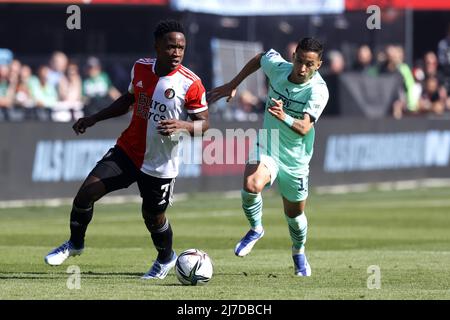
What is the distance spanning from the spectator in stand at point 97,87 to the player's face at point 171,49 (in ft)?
39.2

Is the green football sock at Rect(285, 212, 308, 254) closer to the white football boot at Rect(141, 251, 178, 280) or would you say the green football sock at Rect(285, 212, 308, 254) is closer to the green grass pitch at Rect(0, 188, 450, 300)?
the green grass pitch at Rect(0, 188, 450, 300)

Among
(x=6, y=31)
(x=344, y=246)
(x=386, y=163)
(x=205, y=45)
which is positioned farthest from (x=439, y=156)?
(x=344, y=246)

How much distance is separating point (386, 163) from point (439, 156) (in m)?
1.75

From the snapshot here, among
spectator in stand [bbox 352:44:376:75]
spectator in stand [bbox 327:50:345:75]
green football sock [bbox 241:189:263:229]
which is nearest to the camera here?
green football sock [bbox 241:189:263:229]

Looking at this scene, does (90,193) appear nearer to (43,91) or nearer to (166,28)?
(166,28)

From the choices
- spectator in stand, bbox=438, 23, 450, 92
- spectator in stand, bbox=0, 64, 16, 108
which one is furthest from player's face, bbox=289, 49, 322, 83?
spectator in stand, bbox=438, 23, 450, 92

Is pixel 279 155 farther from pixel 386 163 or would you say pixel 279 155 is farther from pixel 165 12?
pixel 386 163

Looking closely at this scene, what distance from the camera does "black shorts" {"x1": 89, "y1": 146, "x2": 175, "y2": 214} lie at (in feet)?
37.6

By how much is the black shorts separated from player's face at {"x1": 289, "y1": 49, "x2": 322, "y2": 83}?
5.54ft

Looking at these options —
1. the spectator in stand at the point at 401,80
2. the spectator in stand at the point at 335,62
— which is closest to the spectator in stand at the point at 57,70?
the spectator in stand at the point at 335,62

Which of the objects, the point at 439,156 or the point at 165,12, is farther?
the point at 439,156
